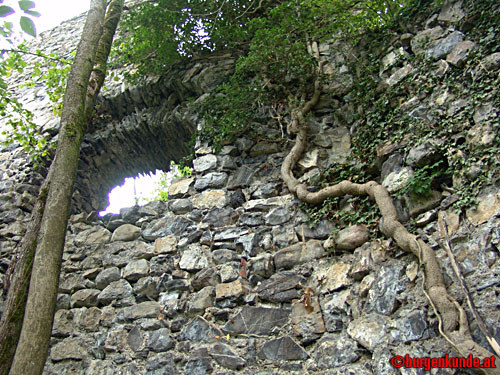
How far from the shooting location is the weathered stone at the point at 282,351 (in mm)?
2330

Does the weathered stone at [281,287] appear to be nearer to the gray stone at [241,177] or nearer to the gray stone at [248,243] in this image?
the gray stone at [248,243]

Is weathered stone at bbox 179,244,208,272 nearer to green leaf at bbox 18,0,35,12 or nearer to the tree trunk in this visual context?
the tree trunk

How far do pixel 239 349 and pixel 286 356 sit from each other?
0.33 meters

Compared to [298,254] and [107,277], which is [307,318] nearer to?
[298,254]

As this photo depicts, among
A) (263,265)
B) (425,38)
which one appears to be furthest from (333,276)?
(425,38)

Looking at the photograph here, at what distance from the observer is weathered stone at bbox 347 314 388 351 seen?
6.79 ft

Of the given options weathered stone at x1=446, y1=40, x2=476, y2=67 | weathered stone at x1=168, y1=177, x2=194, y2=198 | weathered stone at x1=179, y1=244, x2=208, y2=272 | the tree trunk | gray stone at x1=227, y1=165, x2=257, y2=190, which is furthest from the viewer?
weathered stone at x1=168, y1=177, x2=194, y2=198

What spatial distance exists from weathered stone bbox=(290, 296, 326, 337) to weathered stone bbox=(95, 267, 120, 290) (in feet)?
5.49

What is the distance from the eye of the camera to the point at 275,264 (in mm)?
2816

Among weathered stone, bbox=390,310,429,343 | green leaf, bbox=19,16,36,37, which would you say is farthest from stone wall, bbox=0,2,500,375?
green leaf, bbox=19,16,36,37

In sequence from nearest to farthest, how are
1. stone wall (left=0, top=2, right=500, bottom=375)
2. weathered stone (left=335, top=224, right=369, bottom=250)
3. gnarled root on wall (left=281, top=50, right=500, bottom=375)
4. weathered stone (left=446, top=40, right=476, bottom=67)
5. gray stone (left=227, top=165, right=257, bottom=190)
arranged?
gnarled root on wall (left=281, top=50, right=500, bottom=375) < stone wall (left=0, top=2, right=500, bottom=375) < weathered stone (left=335, top=224, right=369, bottom=250) < weathered stone (left=446, top=40, right=476, bottom=67) < gray stone (left=227, top=165, right=257, bottom=190)

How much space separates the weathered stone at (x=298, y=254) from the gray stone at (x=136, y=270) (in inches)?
46.3

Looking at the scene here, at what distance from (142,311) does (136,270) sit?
1.28 feet

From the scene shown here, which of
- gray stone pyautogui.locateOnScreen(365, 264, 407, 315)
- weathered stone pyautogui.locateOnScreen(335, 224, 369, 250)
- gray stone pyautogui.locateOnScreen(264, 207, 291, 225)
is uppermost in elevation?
gray stone pyautogui.locateOnScreen(264, 207, 291, 225)
